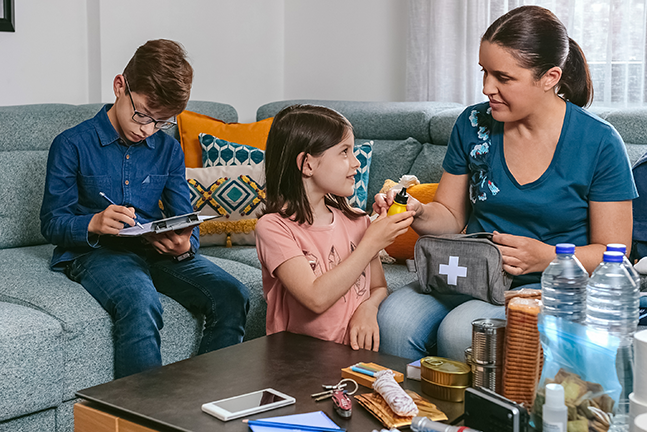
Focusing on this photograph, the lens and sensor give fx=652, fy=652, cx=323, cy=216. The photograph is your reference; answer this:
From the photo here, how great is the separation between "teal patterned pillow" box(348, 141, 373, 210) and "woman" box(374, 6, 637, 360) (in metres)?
0.84

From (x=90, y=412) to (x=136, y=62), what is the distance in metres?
1.06

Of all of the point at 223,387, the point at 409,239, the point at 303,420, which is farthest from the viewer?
the point at 409,239

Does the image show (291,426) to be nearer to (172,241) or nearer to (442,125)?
(172,241)

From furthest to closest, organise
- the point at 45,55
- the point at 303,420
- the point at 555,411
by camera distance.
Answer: the point at 45,55
the point at 303,420
the point at 555,411

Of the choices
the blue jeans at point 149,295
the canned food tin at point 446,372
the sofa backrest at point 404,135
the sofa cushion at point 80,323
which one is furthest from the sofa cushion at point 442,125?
the canned food tin at point 446,372

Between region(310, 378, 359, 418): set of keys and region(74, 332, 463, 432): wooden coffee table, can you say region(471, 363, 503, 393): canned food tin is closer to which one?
region(74, 332, 463, 432): wooden coffee table

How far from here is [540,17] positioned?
4.66ft

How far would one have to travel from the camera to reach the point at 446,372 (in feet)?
3.35

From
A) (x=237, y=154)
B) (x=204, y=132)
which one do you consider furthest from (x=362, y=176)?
(x=204, y=132)

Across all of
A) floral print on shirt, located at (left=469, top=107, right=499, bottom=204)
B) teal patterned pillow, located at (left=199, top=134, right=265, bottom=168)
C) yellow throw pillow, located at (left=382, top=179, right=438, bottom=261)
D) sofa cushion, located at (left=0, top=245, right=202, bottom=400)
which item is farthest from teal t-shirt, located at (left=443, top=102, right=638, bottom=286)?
teal patterned pillow, located at (left=199, top=134, right=265, bottom=168)

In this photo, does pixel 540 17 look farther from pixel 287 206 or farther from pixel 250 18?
pixel 250 18

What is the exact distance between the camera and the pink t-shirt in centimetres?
145

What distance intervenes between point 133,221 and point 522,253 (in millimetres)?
947

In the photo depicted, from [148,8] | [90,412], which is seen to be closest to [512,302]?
[90,412]
